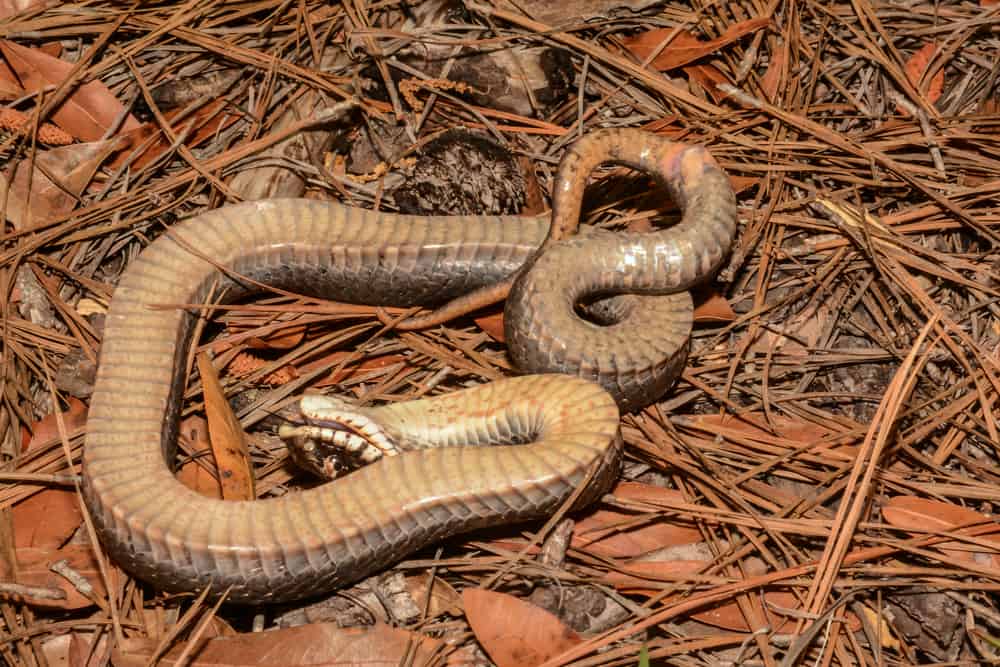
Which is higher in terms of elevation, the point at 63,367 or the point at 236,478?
the point at 63,367

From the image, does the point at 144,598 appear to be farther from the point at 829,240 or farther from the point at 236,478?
the point at 829,240

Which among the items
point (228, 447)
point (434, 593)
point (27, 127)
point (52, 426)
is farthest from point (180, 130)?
point (434, 593)

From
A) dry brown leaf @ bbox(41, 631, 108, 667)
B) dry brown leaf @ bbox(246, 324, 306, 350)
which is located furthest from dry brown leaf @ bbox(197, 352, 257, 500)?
dry brown leaf @ bbox(41, 631, 108, 667)

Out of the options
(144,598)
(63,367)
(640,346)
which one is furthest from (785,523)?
(63,367)

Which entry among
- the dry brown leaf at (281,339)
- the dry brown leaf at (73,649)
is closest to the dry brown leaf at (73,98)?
the dry brown leaf at (281,339)

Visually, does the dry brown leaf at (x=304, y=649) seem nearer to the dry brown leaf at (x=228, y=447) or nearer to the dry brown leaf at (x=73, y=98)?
the dry brown leaf at (x=228, y=447)

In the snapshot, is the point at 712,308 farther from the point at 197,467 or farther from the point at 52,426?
the point at 52,426

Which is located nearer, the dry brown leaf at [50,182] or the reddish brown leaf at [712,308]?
the reddish brown leaf at [712,308]
